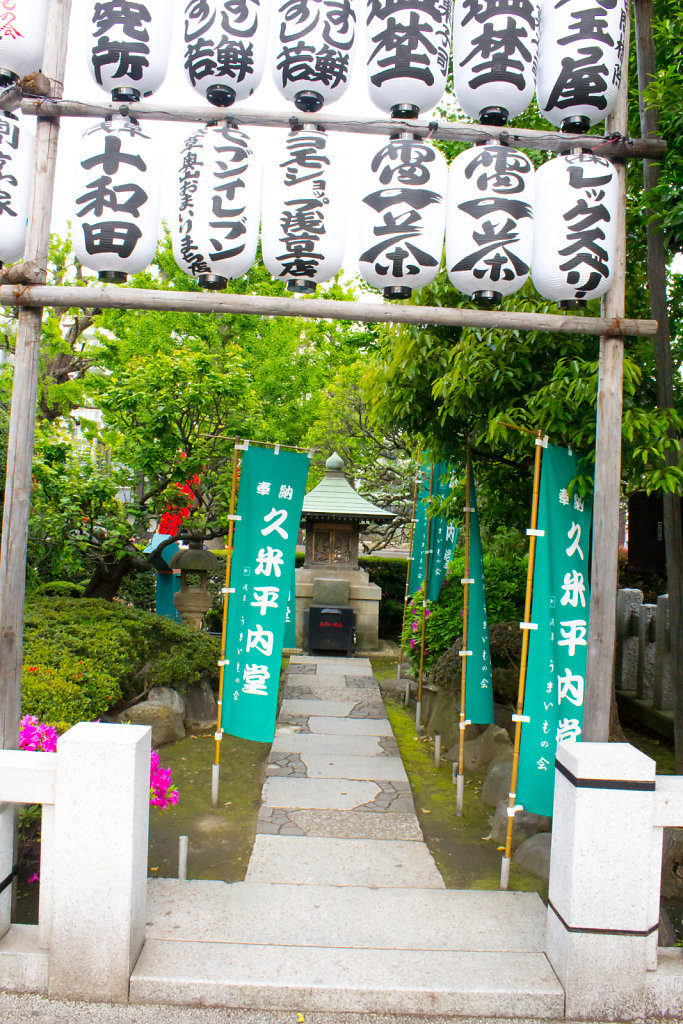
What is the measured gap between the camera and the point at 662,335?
5.79 m

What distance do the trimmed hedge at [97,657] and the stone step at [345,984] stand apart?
98.0 inches

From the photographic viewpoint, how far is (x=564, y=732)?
541 cm

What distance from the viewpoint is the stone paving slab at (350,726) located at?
9.21 meters

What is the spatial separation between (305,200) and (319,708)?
Answer: 754cm

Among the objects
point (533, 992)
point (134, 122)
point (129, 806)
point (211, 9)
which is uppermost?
point (211, 9)

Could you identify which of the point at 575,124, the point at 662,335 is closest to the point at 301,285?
the point at 575,124

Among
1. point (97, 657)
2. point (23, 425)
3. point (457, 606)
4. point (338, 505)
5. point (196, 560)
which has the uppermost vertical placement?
point (338, 505)

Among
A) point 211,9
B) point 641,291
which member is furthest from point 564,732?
point 211,9

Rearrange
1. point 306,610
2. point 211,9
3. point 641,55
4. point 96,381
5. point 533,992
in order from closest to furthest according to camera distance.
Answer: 1. point 533,992
2. point 211,9
3. point 641,55
4. point 306,610
5. point 96,381

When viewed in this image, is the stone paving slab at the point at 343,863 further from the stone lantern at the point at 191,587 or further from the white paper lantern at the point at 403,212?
the stone lantern at the point at 191,587

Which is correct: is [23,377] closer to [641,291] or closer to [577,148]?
[577,148]

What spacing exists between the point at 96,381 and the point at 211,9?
1699 centimetres

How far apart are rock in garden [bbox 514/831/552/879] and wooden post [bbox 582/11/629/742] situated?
1.42 meters

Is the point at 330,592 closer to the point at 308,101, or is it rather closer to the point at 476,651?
the point at 476,651
